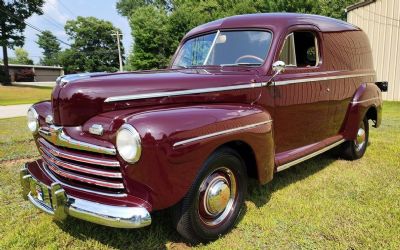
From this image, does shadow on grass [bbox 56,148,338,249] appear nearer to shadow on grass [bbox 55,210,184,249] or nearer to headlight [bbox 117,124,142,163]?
shadow on grass [bbox 55,210,184,249]

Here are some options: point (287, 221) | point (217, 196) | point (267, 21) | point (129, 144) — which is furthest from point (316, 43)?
point (129, 144)

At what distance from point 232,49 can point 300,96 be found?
873 mm

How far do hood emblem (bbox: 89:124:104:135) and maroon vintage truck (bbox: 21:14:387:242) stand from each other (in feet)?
0.03

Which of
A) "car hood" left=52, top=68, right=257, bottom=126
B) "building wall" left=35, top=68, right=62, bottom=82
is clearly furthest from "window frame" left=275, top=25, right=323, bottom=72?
"building wall" left=35, top=68, right=62, bottom=82

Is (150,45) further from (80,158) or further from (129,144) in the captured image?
(129,144)

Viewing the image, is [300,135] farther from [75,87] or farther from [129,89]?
[75,87]

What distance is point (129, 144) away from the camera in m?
2.39

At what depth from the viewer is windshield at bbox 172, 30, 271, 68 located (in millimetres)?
3705

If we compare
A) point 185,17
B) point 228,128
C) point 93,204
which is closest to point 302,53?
point 228,128

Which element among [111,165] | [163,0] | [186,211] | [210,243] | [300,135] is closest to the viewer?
[111,165]

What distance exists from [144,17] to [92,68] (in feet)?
70.0

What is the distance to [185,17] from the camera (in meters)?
32.5

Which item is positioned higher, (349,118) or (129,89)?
(129,89)

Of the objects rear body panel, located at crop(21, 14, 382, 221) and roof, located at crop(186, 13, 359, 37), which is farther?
roof, located at crop(186, 13, 359, 37)
